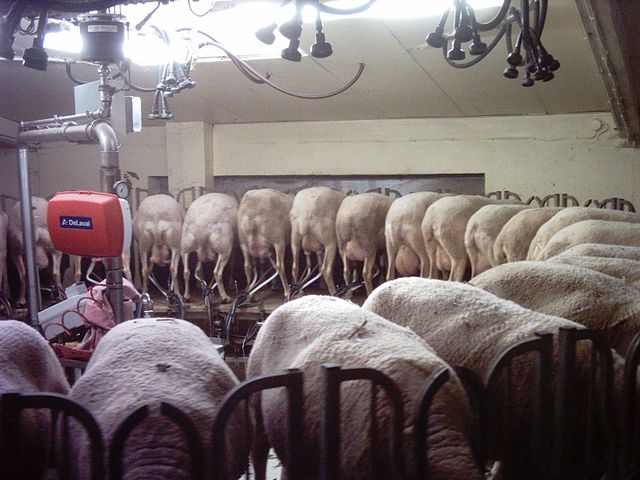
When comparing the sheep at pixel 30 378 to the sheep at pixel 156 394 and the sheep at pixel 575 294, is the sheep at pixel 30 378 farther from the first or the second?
the sheep at pixel 575 294

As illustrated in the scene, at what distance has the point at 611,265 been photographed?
11.7 ft

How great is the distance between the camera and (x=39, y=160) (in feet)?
32.3

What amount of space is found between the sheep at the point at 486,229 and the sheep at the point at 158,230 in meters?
3.31

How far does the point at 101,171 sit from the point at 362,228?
11.3 ft

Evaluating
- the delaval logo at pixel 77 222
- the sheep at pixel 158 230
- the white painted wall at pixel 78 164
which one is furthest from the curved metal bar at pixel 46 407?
the white painted wall at pixel 78 164

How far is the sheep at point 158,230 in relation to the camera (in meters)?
7.73

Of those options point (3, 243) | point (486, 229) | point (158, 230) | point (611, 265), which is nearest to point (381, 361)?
point (611, 265)

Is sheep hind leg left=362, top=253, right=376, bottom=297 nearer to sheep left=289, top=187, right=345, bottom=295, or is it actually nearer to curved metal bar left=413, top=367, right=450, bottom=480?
sheep left=289, top=187, right=345, bottom=295

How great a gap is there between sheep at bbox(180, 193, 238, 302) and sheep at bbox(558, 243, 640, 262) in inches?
168

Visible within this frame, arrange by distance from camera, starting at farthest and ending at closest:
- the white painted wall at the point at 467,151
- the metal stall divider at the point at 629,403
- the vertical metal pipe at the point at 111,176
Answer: the white painted wall at the point at 467,151, the vertical metal pipe at the point at 111,176, the metal stall divider at the point at 629,403

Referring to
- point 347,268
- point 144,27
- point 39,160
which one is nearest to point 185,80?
point 144,27

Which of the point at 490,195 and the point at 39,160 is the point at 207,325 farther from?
the point at 39,160

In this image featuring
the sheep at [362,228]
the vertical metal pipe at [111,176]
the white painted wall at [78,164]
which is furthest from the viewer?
the white painted wall at [78,164]

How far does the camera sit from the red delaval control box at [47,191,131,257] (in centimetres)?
368
